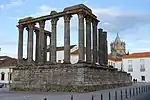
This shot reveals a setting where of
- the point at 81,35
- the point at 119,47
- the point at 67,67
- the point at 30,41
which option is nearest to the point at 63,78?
the point at 67,67

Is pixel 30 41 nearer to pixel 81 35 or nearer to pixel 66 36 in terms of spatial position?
pixel 66 36

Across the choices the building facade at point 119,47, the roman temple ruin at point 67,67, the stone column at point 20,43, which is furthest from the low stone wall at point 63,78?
the building facade at point 119,47

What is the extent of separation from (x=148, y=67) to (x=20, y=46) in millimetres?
50147

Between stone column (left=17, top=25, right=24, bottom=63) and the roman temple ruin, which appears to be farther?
stone column (left=17, top=25, right=24, bottom=63)

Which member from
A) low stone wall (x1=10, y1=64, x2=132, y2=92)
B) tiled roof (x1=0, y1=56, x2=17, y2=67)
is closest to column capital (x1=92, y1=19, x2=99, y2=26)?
low stone wall (x1=10, y1=64, x2=132, y2=92)

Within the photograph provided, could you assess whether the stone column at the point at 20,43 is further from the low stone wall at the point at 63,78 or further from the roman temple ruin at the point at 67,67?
the low stone wall at the point at 63,78

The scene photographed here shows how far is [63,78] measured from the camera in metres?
31.3

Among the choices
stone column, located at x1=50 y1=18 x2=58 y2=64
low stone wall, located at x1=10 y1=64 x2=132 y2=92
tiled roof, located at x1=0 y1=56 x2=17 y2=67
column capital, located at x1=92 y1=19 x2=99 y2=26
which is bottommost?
low stone wall, located at x1=10 y1=64 x2=132 y2=92

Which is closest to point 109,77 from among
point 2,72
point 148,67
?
point 2,72

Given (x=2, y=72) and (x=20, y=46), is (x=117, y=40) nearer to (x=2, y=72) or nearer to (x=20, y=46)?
(x=2, y=72)

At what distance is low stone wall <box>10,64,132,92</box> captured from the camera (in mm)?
29828

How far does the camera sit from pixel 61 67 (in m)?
31.8

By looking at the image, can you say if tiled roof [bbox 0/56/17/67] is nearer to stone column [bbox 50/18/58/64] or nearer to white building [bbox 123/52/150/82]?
stone column [bbox 50/18/58/64]

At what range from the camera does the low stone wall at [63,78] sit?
29828 mm
